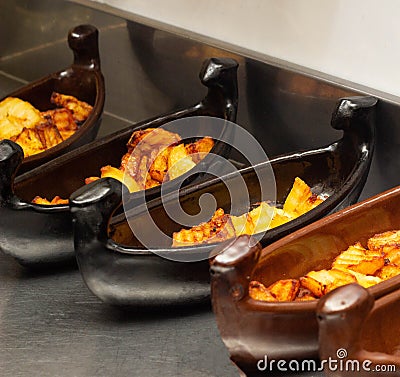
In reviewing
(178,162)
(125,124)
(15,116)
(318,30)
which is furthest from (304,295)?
(125,124)

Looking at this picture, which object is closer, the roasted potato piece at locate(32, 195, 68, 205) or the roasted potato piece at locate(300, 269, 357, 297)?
the roasted potato piece at locate(300, 269, 357, 297)

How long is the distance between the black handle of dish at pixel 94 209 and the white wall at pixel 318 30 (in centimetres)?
61

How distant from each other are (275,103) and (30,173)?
21.7 inches

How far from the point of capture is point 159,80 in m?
2.11

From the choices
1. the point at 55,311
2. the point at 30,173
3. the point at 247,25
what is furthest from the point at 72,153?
the point at 247,25

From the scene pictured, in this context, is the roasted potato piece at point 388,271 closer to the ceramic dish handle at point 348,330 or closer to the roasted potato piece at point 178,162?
the ceramic dish handle at point 348,330

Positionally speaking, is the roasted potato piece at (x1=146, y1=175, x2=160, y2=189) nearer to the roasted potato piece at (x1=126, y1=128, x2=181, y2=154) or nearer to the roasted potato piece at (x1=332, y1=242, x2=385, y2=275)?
the roasted potato piece at (x1=126, y1=128, x2=181, y2=154)

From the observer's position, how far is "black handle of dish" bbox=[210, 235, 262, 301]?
113 cm

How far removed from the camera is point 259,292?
1.23 m

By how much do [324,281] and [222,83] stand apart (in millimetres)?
623

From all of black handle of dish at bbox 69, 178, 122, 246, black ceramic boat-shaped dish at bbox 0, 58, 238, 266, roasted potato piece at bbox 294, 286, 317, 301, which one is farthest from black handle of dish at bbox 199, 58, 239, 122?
roasted potato piece at bbox 294, 286, 317, 301

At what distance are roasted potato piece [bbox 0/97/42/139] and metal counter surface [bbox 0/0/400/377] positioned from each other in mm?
280

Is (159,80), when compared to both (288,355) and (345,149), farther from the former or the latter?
(288,355)

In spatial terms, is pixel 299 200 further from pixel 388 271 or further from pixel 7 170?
pixel 7 170
